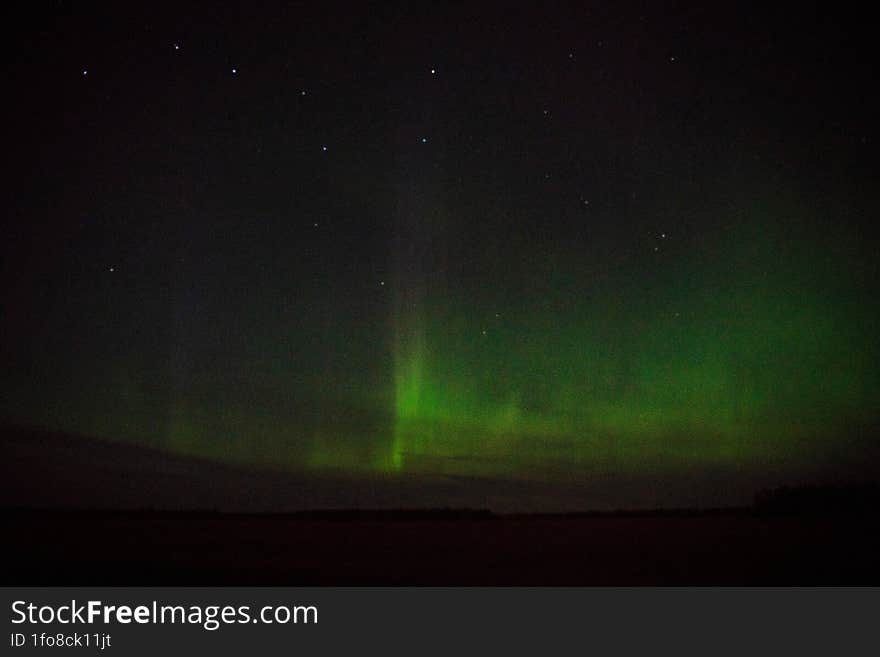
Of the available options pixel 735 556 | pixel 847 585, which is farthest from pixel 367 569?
pixel 847 585

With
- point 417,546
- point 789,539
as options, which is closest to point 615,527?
point 789,539

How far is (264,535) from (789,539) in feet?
18.3

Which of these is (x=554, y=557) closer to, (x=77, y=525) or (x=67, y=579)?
(x=67, y=579)

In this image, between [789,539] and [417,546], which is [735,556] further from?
[417,546]

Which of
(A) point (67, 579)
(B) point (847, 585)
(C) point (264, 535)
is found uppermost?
(C) point (264, 535)

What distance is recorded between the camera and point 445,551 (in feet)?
24.2

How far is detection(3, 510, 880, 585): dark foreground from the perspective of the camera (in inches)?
247

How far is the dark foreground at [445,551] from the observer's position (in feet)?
20.6

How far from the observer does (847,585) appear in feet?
19.7

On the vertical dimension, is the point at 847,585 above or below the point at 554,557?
below
